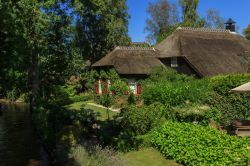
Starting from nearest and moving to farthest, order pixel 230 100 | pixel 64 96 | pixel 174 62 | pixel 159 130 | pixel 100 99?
pixel 159 130 < pixel 230 100 < pixel 100 99 < pixel 174 62 < pixel 64 96

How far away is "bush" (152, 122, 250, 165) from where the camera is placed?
36.2 feet

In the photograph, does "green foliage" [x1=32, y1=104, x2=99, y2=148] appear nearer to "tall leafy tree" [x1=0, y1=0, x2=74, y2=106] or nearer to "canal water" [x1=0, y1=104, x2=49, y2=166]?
"canal water" [x1=0, y1=104, x2=49, y2=166]

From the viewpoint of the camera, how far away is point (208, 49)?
118ft

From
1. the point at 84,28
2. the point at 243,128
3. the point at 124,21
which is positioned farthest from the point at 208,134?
the point at 124,21

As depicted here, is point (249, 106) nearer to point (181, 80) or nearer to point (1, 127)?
point (181, 80)

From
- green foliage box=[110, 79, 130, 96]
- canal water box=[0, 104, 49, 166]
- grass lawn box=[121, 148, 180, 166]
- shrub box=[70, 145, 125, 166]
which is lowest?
canal water box=[0, 104, 49, 166]

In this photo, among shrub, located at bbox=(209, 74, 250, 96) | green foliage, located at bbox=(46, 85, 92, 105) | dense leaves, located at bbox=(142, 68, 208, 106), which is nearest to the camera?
shrub, located at bbox=(209, 74, 250, 96)

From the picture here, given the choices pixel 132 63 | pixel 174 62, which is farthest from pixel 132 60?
pixel 174 62

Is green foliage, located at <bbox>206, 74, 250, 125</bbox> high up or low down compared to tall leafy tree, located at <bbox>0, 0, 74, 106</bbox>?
down

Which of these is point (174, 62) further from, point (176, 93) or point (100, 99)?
point (176, 93)

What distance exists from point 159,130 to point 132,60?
891 inches

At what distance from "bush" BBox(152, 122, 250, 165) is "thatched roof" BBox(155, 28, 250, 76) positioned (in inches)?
712

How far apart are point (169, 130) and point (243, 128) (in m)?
4.28

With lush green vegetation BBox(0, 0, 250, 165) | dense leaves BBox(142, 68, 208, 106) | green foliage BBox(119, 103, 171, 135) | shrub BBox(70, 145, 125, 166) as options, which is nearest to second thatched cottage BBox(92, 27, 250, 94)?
lush green vegetation BBox(0, 0, 250, 165)
